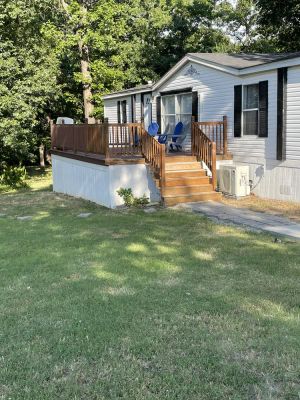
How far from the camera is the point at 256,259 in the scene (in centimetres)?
562

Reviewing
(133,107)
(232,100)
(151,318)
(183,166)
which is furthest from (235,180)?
(133,107)

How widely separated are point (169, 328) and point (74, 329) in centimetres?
73

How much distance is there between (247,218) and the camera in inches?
329

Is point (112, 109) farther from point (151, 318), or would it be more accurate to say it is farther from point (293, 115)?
point (151, 318)

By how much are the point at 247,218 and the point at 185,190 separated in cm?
225

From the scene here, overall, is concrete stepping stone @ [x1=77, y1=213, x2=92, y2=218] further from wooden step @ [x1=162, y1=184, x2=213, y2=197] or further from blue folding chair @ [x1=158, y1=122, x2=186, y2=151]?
blue folding chair @ [x1=158, y1=122, x2=186, y2=151]

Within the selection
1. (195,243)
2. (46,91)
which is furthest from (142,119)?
(195,243)

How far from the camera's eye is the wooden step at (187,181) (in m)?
10.3

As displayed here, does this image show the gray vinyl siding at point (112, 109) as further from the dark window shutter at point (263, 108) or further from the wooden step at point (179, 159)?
the dark window shutter at point (263, 108)

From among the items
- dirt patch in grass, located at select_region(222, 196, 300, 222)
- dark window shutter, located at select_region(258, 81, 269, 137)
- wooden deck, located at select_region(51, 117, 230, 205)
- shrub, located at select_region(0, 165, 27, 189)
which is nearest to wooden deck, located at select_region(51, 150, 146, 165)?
wooden deck, located at select_region(51, 117, 230, 205)

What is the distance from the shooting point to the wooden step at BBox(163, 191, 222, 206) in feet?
32.7

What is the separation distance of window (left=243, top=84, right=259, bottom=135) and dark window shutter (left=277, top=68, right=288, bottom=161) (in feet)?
2.83

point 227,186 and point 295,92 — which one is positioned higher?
point 295,92

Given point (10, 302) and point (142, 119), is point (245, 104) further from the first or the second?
point (10, 302)
